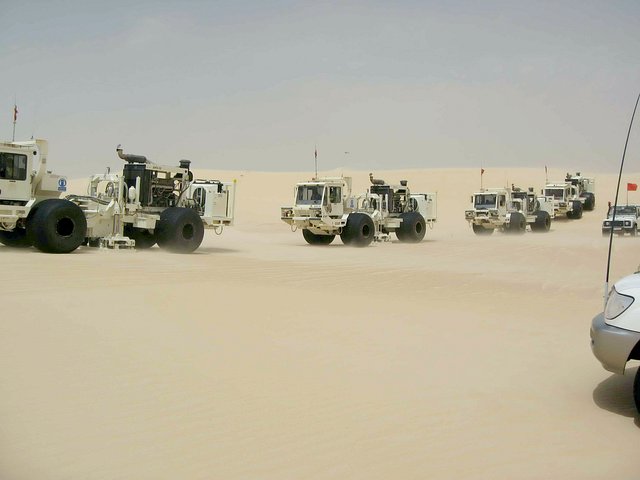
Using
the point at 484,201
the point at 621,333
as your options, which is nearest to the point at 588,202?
the point at 484,201

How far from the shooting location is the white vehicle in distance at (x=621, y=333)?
16.8ft

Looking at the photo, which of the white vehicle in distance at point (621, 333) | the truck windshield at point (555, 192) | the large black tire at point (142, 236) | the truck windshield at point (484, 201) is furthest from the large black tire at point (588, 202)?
the white vehicle in distance at point (621, 333)

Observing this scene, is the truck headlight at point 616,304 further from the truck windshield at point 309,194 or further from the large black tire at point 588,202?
the large black tire at point 588,202

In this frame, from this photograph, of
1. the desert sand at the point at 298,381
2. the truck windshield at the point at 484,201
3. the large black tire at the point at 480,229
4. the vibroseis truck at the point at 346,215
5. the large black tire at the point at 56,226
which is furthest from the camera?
the truck windshield at the point at 484,201

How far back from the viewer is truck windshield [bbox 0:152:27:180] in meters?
15.9

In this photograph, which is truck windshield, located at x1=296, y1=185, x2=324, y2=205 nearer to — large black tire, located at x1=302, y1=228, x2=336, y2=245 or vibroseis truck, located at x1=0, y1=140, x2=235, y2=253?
large black tire, located at x1=302, y1=228, x2=336, y2=245

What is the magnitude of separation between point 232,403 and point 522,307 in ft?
21.1

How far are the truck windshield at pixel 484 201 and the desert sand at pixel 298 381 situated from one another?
22.3 meters

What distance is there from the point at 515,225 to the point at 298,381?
99.7ft

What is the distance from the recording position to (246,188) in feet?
199

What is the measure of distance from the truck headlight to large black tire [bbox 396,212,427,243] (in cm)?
2181

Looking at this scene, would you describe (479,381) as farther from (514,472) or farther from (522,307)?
(522,307)

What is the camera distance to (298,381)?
6.03 meters

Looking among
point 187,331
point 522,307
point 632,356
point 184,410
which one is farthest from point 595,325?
point 522,307
